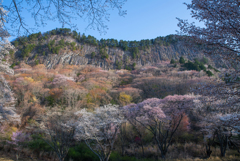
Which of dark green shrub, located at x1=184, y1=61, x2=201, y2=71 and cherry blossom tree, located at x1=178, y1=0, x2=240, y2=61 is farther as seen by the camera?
dark green shrub, located at x1=184, y1=61, x2=201, y2=71

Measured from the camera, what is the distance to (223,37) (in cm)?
350

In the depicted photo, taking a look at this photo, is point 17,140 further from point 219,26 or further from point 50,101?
point 219,26

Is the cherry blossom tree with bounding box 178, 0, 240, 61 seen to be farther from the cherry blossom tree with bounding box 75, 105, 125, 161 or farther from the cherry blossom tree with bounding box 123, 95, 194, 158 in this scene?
the cherry blossom tree with bounding box 75, 105, 125, 161

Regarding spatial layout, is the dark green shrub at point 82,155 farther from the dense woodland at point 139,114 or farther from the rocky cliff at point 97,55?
the rocky cliff at point 97,55

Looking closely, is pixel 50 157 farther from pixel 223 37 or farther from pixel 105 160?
pixel 223 37

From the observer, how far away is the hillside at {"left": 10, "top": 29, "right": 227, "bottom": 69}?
1858 inches

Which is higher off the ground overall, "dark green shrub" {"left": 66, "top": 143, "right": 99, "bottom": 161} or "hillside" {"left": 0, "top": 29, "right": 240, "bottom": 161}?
"hillside" {"left": 0, "top": 29, "right": 240, "bottom": 161}

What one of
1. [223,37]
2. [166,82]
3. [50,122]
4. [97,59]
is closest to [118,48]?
[97,59]

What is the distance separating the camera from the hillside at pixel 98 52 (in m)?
47.2

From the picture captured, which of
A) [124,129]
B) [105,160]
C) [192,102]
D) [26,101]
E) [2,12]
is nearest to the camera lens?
[2,12]

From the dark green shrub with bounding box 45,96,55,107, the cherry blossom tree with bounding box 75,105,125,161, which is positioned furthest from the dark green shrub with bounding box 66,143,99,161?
the dark green shrub with bounding box 45,96,55,107

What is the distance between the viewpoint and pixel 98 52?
5666 centimetres

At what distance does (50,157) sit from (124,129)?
8.54m

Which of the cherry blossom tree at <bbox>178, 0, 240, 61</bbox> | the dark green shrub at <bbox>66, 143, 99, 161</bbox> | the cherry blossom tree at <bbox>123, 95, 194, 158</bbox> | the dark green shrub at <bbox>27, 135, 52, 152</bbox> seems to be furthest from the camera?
the dark green shrub at <bbox>27, 135, 52, 152</bbox>
